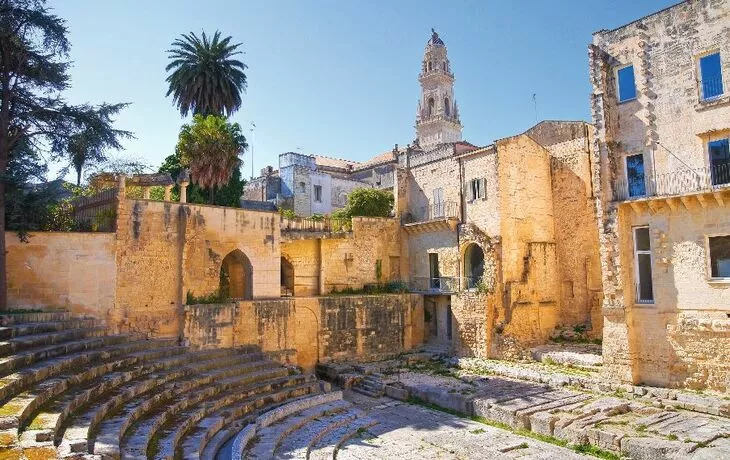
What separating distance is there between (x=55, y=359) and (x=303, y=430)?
21.0ft

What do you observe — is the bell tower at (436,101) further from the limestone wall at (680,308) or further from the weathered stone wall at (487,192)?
the limestone wall at (680,308)

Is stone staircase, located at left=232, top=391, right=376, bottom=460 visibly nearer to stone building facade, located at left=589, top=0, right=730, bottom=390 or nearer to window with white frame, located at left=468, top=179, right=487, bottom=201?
stone building facade, located at left=589, top=0, right=730, bottom=390

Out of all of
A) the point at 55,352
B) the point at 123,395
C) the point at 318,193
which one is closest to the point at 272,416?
the point at 123,395

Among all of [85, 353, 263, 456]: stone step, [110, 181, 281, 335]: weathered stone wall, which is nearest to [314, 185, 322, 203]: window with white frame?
[110, 181, 281, 335]: weathered stone wall

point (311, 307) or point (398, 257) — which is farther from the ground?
point (398, 257)

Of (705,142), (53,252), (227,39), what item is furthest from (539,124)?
(53,252)

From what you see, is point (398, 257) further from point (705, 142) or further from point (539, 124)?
point (705, 142)

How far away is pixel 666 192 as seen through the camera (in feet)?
56.1

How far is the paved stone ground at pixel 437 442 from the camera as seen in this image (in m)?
13.2

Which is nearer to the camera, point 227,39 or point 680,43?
point 680,43

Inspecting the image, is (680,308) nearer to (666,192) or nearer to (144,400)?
(666,192)

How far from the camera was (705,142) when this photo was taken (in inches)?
647

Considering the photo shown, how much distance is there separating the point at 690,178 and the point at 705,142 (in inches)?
45.2

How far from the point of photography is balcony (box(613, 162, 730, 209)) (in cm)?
1605
